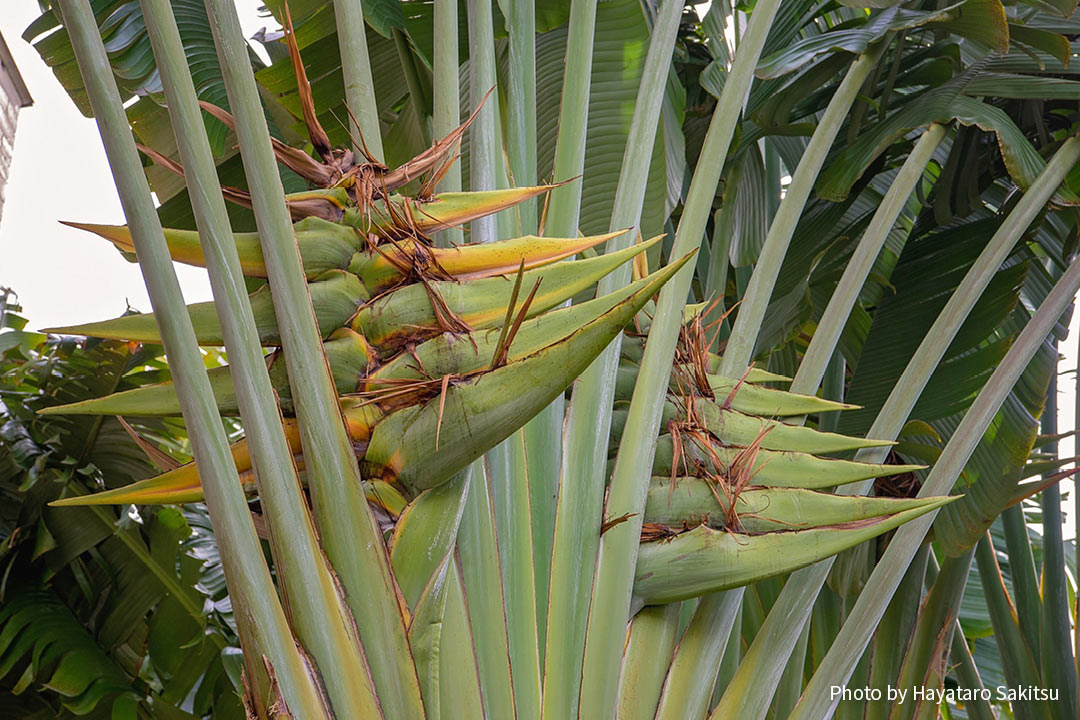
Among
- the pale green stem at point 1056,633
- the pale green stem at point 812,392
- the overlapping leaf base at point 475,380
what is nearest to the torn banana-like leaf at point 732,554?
the overlapping leaf base at point 475,380

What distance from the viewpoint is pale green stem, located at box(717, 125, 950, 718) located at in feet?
2.12

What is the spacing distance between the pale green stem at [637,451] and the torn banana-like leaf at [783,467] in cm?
4

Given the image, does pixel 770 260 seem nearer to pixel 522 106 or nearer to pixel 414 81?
pixel 522 106

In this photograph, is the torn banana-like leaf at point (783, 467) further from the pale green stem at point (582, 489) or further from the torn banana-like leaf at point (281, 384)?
the torn banana-like leaf at point (281, 384)

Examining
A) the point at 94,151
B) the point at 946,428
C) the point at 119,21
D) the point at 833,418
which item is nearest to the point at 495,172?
the point at 119,21

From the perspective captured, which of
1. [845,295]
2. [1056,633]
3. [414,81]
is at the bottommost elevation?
[1056,633]

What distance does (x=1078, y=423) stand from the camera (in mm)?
1192

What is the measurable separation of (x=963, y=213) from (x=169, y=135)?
43.3 inches

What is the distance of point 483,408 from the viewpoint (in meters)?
0.42

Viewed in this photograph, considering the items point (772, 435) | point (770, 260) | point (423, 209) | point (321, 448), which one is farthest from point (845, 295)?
point (321, 448)

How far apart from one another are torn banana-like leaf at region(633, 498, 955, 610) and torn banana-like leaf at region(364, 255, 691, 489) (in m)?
0.20

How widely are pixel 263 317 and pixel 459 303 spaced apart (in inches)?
4.5

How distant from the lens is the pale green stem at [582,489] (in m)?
0.54

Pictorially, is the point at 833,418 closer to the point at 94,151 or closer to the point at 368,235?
the point at 368,235
